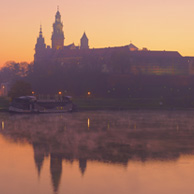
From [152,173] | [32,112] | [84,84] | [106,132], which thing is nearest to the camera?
[152,173]

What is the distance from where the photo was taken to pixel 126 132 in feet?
95.8

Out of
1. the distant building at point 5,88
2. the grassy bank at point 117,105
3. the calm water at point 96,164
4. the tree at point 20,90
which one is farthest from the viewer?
the distant building at point 5,88

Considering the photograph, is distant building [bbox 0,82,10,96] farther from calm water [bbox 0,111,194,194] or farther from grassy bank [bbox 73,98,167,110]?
calm water [bbox 0,111,194,194]

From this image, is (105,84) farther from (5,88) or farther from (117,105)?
(5,88)

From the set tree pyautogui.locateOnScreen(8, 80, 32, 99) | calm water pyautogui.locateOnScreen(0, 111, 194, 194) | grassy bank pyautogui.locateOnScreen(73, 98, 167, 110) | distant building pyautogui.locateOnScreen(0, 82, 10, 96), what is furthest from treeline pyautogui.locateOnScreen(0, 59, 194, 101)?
calm water pyautogui.locateOnScreen(0, 111, 194, 194)

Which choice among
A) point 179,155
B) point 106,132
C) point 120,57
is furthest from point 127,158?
point 120,57

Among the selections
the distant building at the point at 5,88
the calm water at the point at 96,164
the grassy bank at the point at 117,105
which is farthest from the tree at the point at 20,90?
the distant building at the point at 5,88

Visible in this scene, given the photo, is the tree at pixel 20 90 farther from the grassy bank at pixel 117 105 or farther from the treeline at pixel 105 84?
the treeline at pixel 105 84

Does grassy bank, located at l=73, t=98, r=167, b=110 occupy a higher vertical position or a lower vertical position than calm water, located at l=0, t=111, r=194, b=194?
higher

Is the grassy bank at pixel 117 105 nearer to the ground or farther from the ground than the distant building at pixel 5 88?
nearer to the ground

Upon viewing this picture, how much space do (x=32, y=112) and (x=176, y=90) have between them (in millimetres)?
72949

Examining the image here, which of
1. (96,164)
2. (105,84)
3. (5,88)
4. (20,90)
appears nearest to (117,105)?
(20,90)

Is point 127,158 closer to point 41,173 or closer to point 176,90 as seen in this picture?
point 41,173

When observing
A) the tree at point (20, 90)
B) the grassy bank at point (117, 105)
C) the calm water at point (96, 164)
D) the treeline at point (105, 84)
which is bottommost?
the calm water at point (96, 164)
